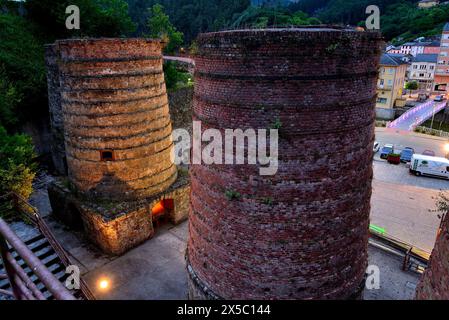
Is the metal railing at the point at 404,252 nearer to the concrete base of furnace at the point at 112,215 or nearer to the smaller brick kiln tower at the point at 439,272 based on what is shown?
the smaller brick kiln tower at the point at 439,272

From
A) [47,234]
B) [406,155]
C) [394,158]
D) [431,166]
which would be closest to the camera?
[47,234]

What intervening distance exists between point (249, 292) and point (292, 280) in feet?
3.49

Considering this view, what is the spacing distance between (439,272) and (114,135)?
38.5ft

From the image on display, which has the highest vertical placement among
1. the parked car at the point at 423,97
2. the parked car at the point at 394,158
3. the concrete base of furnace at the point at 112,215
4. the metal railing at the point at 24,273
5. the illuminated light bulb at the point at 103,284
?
the metal railing at the point at 24,273

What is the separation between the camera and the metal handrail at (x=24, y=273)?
250 centimetres

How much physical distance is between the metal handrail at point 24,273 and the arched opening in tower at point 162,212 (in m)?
12.4

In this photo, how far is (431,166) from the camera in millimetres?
25703

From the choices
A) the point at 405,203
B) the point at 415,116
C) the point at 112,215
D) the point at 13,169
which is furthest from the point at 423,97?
the point at 13,169

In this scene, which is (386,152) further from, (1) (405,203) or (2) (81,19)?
(2) (81,19)

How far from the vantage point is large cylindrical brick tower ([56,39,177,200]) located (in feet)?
41.3

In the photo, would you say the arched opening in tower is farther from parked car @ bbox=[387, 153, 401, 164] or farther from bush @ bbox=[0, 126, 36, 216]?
parked car @ bbox=[387, 153, 401, 164]

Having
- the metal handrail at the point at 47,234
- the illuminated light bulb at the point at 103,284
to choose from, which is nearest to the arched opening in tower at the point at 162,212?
the illuminated light bulb at the point at 103,284

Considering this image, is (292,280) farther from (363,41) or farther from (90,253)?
(90,253)

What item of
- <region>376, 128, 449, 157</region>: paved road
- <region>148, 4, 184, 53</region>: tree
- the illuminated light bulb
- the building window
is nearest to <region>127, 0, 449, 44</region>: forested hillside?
<region>148, 4, 184, 53</region>: tree
